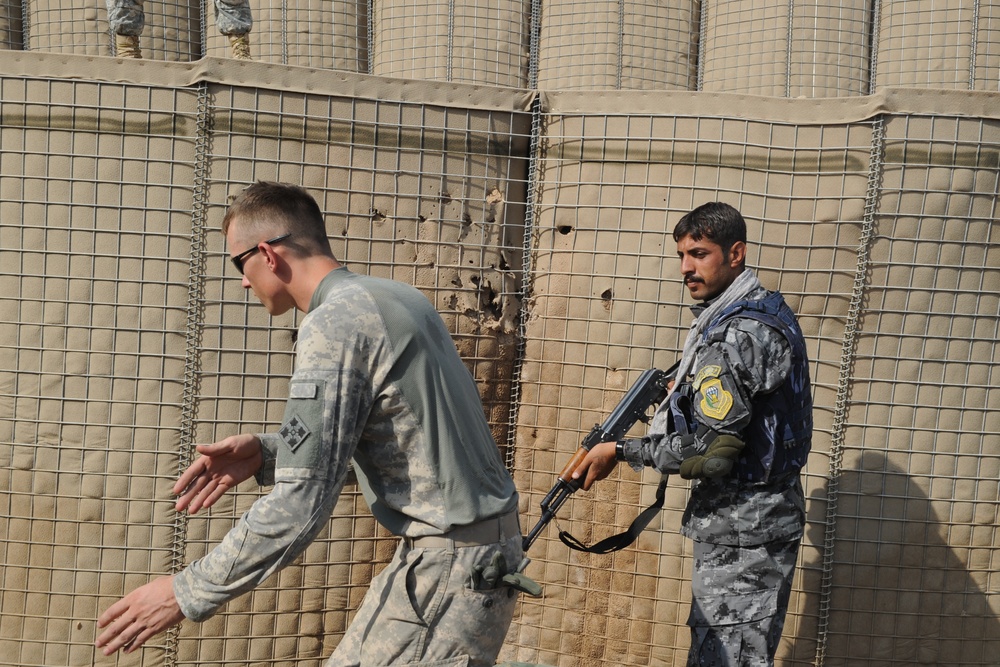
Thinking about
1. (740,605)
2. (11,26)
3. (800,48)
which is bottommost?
(740,605)

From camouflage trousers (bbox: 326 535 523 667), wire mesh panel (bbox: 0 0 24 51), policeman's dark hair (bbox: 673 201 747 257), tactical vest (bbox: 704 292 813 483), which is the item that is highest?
wire mesh panel (bbox: 0 0 24 51)

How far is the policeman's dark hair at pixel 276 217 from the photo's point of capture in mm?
1860

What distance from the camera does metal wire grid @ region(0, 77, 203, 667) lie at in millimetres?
3254

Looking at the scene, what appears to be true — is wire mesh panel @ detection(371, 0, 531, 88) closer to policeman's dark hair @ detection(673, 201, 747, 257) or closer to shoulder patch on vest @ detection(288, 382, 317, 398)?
policeman's dark hair @ detection(673, 201, 747, 257)

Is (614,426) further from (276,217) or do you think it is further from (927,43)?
(927,43)

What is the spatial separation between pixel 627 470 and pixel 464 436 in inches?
68.4

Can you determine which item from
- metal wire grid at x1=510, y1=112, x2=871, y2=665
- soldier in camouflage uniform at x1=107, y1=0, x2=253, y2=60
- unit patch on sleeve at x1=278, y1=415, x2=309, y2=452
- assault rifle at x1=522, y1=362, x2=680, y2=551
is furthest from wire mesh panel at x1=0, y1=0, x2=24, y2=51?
unit patch on sleeve at x1=278, y1=415, x2=309, y2=452

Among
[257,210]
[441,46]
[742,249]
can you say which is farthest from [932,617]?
[441,46]

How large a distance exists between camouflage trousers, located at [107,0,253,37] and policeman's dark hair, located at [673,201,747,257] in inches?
78.8

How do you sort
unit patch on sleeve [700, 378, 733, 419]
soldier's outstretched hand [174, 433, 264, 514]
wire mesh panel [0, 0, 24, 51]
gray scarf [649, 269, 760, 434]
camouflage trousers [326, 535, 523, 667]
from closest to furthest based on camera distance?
camouflage trousers [326, 535, 523, 667], soldier's outstretched hand [174, 433, 264, 514], unit patch on sleeve [700, 378, 733, 419], gray scarf [649, 269, 760, 434], wire mesh panel [0, 0, 24, 51]

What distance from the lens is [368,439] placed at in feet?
5.96

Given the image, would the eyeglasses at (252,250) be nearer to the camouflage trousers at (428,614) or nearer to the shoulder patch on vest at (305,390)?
the shoulder patch on vest at (305,390)

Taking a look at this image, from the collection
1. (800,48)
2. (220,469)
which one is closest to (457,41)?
(800,48)

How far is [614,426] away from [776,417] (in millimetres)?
589
